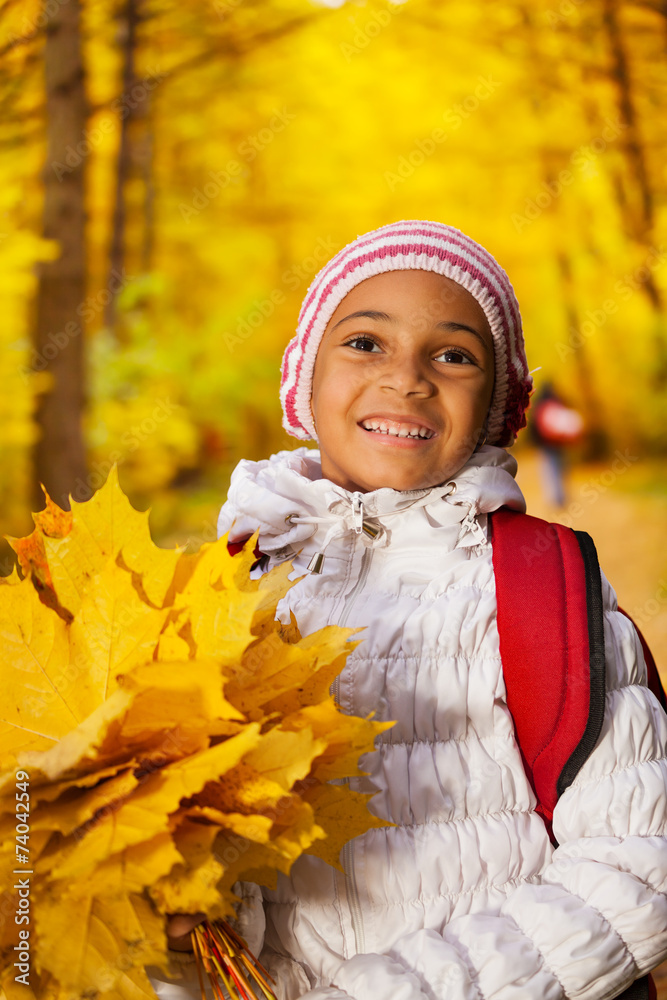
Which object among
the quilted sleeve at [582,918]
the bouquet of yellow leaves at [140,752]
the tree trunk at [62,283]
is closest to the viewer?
the bouquet of yellow leaves at [140,752]

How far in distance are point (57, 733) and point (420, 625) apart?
40 centimetres

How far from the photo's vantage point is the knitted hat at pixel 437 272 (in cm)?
103

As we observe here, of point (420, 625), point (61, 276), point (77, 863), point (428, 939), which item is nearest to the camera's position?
point (77, 863)

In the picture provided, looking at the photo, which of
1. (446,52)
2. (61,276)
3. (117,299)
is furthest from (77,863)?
(446,52)

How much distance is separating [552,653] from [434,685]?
13 cm

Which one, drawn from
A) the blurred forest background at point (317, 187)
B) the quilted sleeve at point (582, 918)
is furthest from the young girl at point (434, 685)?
the blurred forest background at point (317, 187)

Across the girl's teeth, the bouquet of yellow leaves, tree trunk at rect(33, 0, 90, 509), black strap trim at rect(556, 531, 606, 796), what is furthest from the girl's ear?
tree trunk at rect(33, 0, 90, 509)

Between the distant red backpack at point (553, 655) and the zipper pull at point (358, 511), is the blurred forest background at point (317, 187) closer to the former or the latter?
the zipper pull at point (358, 511)

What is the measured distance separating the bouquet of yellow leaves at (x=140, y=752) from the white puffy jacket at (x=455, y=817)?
0.16 meters

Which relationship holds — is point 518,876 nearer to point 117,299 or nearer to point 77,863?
point 77,863

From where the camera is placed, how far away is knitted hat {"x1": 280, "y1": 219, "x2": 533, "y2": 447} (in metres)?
1.03

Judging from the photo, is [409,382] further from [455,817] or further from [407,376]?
[455,817]

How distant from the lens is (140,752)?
0.67 m

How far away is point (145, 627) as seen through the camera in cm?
68
